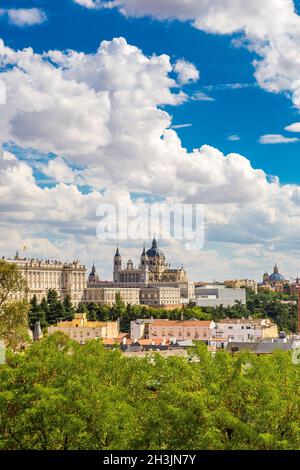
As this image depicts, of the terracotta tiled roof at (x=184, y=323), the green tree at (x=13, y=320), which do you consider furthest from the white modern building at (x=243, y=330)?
the green tree at (x=13, y=320)

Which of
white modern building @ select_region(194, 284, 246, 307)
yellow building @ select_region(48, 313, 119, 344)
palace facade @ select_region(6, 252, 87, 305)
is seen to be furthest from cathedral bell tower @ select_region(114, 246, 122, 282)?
yellow building @ select_region(48, 313, 119, 344)

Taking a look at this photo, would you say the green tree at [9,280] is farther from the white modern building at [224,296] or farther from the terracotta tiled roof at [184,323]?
the white modern building at [224,296]

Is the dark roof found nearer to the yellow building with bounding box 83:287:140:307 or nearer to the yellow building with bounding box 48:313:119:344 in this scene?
the yellow building with bounding box 48:313:119:344

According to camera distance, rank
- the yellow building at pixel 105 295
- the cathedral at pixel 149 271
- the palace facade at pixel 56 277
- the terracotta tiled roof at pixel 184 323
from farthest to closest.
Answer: the cathedral at pixel 149 271 < the yellow building at pixel 105 295 < the palace facade at pixel 56 277 < the terracotta tiled roof at pixel 184 323

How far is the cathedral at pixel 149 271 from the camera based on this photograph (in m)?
173

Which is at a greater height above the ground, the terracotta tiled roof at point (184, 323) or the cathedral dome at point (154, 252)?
the cathedral dome at point (154, 252)

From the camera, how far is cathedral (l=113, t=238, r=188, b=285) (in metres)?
173

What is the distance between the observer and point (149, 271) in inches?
6969

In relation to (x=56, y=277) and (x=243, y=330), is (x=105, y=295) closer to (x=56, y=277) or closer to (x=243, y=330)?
(x=56, y=277)

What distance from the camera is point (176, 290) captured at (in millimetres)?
165875

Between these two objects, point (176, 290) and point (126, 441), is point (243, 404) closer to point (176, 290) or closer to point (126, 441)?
point (126, 441)

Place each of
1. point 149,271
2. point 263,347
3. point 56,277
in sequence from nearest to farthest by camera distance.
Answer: point 263,347, point 56,277, point 149,271

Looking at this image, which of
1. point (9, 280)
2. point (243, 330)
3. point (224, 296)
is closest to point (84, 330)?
point (243, 330)

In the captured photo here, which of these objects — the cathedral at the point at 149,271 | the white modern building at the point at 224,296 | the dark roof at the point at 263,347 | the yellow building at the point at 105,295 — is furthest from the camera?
the cathedral at the point at 149,271
